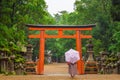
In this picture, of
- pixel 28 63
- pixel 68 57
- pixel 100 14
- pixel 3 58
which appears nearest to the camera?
pixel 68 57

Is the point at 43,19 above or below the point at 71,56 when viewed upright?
above

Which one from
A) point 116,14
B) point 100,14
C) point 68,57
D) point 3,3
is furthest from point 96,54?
point 68,57

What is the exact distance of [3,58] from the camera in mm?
22750

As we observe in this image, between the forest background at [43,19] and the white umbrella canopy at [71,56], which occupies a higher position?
the forest background at [43,19]

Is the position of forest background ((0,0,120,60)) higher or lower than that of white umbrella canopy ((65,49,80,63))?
higher

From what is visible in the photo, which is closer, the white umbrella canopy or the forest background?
the white umbrella canopy

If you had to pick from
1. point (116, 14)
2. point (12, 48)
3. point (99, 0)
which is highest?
point (99, 0)

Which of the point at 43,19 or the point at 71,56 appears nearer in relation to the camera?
the point at 71,56

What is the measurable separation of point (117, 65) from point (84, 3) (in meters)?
20.5

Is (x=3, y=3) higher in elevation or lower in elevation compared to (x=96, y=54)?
higher

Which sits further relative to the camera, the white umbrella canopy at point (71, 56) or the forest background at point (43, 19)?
the forest background at point (43, 19)

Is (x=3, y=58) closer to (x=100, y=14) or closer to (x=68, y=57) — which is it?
(x=68, y=57)

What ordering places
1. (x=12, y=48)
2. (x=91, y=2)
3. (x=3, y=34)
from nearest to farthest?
(x=3, y=34) < (x=12, y=48) < (x=91, y=2)

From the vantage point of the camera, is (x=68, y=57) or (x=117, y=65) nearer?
(x=68, y=57)
